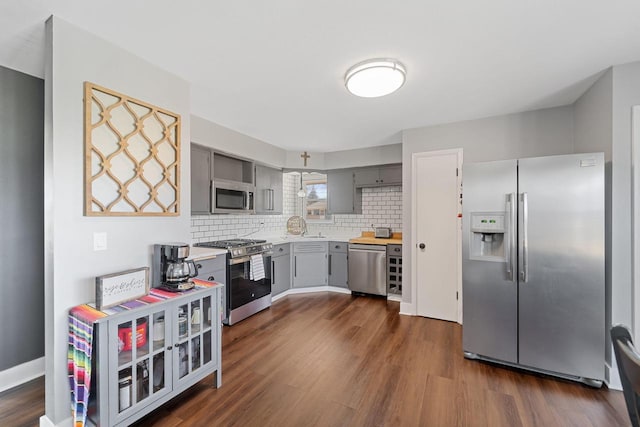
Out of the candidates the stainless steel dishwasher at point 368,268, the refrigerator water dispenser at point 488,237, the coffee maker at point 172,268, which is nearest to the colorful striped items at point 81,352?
the coffee maker at point 172,268

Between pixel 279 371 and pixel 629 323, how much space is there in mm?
2772

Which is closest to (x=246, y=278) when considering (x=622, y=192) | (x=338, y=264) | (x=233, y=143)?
(x=338, y=264)

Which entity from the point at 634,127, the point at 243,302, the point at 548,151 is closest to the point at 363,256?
the point at 243,302

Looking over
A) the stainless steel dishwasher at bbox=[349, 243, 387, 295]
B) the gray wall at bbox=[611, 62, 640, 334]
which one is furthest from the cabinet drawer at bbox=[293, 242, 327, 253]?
the gray wall at bbox=[611, 62, 640, 334]

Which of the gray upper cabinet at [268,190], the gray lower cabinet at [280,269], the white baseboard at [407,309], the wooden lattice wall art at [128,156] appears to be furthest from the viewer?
the gray upper cabinet at [268,190]

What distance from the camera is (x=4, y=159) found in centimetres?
210

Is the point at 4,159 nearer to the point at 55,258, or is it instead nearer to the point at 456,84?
the point at 55,258

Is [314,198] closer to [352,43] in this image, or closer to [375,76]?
[375,76]

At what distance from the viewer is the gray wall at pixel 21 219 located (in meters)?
2.10

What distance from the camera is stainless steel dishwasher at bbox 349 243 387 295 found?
4215 mm

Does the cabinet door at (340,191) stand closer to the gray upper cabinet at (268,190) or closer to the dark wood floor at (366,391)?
the gray upper cabinet at (268,190)

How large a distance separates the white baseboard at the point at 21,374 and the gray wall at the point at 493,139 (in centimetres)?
377

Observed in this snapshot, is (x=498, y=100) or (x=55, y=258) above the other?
(x=498, y=100)

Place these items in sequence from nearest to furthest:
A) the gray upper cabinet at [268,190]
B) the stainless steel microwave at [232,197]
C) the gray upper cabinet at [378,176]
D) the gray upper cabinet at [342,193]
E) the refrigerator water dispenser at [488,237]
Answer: the refrigerator water dispenser at [488,237] → the stainless steel microwave at [232,197] → the gray upper cabinet at [268,190] → the gray upper cabinet at [378,176] → the gray upper cabinet at [342,193]
